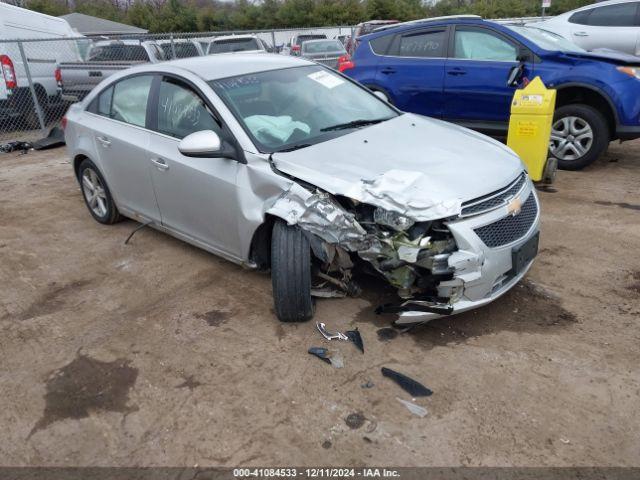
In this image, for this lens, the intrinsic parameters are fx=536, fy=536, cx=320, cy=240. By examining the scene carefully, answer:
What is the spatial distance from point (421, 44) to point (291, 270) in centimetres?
507

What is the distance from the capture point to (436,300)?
10.6ft

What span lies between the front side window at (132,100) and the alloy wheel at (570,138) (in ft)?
15.1

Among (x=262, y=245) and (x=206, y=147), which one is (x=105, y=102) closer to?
(x=206, y=147)

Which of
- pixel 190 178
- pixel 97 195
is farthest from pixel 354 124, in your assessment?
pixel 97 195

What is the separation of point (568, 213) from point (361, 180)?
9.31 ft

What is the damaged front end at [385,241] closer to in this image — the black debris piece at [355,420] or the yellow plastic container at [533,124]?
the black debris piece at [355,420]

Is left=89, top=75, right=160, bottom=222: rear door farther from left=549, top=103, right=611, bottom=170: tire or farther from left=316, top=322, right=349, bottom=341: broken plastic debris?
left=549, top=103, right=611, bottom=170: tire

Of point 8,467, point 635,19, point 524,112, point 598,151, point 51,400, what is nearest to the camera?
point 8,467

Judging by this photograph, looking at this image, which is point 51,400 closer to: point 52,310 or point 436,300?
point 52,310

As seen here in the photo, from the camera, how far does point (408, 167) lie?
3377 millimetres

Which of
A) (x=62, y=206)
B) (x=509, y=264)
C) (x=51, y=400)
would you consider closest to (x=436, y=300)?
(x=509, y=264)

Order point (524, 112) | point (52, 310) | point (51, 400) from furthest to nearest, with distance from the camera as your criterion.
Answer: point (524, 112) → point (52, 310) → point (51, 400)

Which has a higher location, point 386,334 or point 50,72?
point 50,72

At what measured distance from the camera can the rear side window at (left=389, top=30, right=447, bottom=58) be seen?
23.2 ft
